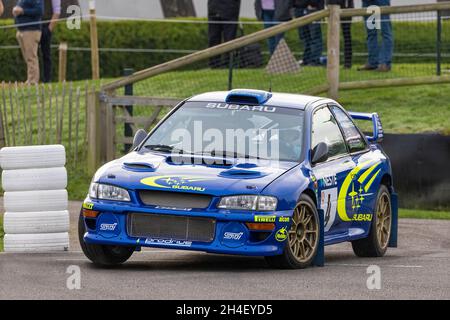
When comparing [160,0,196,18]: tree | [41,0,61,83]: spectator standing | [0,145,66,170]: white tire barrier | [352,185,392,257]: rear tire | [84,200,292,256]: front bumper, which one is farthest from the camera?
[160,0,196,18]: tree

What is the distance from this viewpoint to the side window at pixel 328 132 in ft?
40.7

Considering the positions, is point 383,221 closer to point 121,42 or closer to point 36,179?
point 36,179

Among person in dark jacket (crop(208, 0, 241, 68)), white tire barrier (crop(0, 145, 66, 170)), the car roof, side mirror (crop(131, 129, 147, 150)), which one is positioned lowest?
white tire barrier (crop(0, 145, 66, 170))

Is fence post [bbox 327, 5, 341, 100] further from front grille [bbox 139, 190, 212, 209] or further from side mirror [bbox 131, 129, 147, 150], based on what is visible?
front grille [bbox 139, 190, 212, 209]

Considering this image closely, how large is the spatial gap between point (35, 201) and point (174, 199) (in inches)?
89.9


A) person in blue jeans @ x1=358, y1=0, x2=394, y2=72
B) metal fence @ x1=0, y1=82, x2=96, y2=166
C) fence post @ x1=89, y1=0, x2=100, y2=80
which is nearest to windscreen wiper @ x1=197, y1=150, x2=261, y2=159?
metal fence @ x1=0, y1=82, x2=96, y2=166

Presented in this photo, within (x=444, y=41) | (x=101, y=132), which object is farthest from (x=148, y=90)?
(x=444, y=41)

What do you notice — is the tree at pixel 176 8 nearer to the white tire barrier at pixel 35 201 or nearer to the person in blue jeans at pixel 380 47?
the person in blue jeans at pixel 380 47

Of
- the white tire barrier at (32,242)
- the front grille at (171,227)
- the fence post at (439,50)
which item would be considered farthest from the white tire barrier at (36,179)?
the fence post at (439,50)

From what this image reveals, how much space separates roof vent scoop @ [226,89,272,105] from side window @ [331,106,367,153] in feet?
3.10

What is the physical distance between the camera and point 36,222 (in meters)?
12.8

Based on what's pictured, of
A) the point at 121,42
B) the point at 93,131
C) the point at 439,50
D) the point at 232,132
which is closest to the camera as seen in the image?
the point at 232,132

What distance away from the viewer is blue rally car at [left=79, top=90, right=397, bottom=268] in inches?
431

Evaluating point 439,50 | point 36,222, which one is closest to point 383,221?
point 36,222
